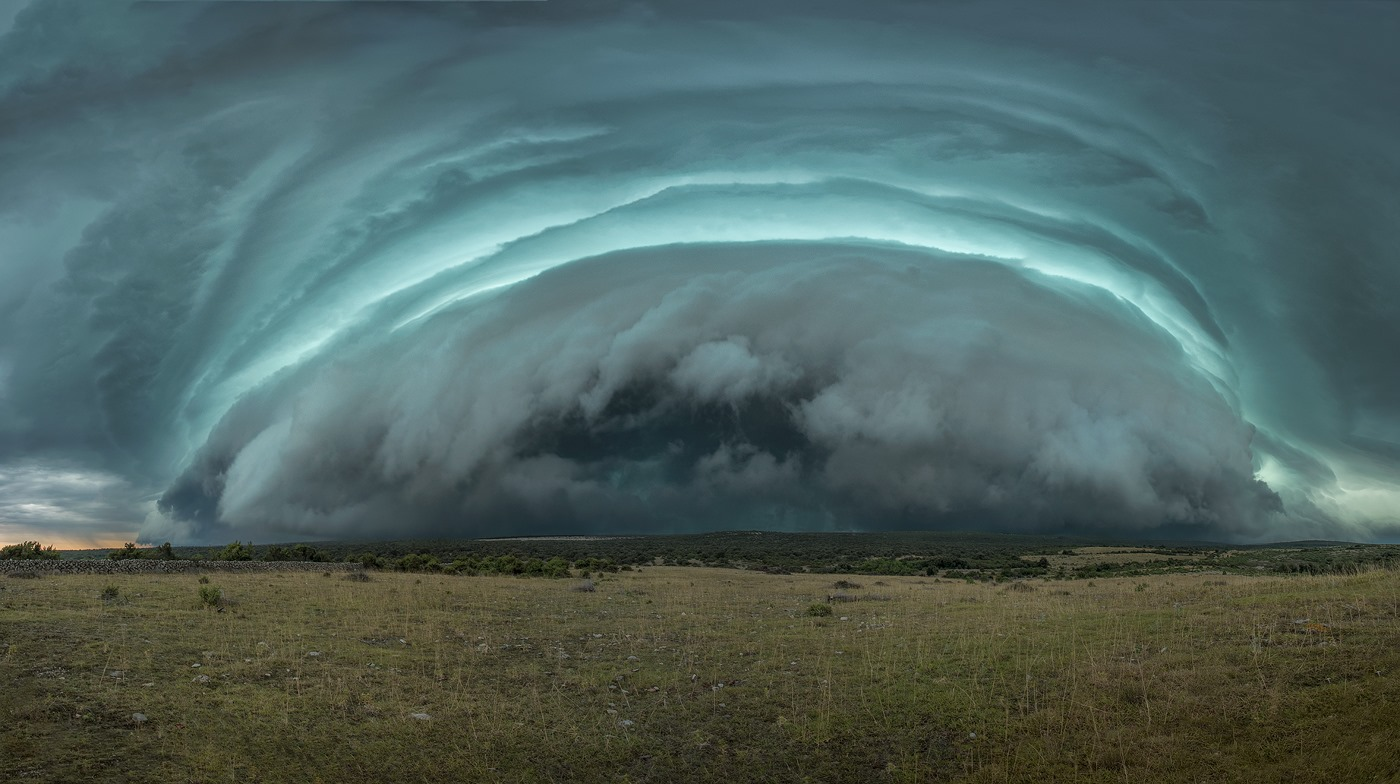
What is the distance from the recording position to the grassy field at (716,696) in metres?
13.3

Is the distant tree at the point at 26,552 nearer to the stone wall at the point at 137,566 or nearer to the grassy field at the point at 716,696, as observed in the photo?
the stone wall at the point at 137,566

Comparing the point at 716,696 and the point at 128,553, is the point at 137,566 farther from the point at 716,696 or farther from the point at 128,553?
the point at 716,696

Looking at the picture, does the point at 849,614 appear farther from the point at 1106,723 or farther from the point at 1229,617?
the point at 1106,723

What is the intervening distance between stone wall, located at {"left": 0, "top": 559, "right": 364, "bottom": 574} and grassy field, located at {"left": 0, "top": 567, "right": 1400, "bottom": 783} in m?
15.6

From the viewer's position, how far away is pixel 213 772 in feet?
41.5

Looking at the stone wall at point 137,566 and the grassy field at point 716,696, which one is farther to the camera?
the stone wall at point 137,566

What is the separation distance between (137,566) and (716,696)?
3735 cm

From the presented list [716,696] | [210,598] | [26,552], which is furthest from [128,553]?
[716,696]

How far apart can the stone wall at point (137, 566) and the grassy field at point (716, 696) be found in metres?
Result: 15.6

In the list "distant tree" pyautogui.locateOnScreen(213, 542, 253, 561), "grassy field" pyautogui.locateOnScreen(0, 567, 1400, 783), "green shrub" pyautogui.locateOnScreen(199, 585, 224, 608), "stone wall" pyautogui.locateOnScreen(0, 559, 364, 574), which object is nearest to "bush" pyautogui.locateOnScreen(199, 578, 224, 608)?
"green shrub" pyautogui.locateOnScreen(199, 585, 224, 608)

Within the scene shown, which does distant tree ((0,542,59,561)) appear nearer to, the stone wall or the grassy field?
the stone wall

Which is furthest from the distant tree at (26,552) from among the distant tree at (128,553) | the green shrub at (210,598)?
the green shrub at (210,598)

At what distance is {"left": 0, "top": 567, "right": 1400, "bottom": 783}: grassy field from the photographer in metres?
13.3

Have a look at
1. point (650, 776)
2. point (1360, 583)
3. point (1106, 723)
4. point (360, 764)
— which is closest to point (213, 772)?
point (360, 764)
